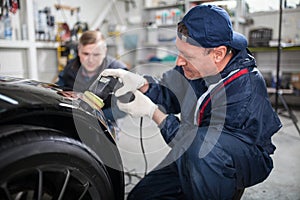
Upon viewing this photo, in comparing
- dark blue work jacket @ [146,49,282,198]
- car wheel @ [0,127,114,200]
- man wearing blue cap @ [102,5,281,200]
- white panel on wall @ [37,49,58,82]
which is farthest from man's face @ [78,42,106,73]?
white panel on wall @ [37,49,58,82]

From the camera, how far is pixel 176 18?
4.12 meters

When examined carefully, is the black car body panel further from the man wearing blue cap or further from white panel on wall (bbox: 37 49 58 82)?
white panel on wall (bbox: 37 49 58 82)

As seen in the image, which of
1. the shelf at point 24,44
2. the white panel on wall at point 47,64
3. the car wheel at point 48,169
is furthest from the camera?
the white panel on wall at point 47,64

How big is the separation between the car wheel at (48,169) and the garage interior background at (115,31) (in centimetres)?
147

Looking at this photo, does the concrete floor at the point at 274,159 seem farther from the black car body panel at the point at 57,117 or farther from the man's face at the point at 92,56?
the black car body panel at the point at 57,117

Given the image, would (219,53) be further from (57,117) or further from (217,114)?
(57,117)

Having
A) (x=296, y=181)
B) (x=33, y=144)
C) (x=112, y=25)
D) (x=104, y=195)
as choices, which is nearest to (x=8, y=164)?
(x=33, y=144)

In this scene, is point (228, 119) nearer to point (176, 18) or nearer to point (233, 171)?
point (233, 171)

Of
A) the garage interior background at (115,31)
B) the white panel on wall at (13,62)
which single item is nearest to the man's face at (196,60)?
the garage interior background at (115,31)

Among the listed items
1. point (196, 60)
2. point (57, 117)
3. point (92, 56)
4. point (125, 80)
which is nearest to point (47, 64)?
point (92, 56)

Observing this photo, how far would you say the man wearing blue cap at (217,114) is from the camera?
0.85 m

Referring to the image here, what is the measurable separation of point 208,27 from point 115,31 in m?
3.46

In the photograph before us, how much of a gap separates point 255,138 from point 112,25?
367cm

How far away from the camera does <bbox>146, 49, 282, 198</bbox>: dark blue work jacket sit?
2.84 feet
